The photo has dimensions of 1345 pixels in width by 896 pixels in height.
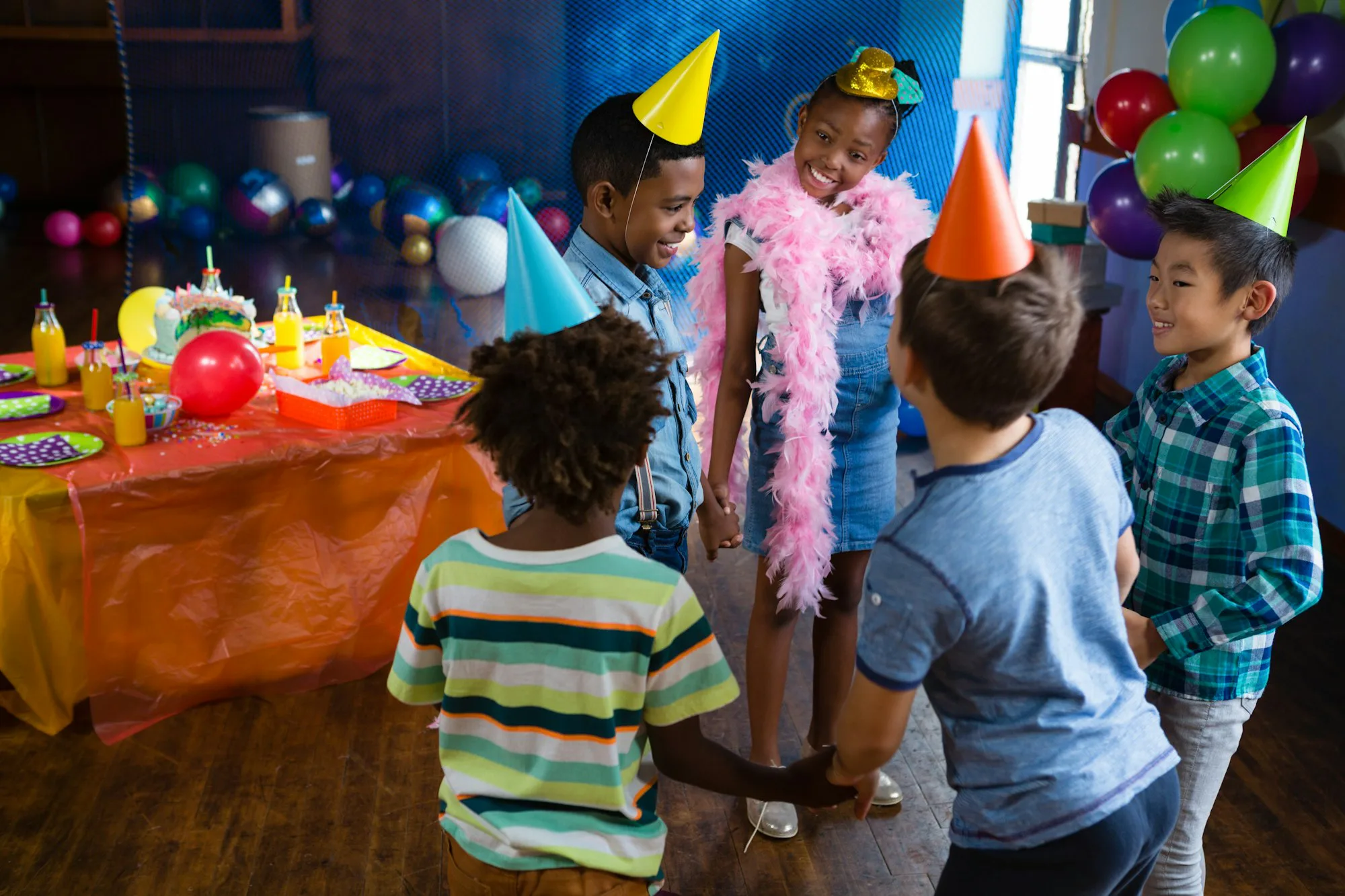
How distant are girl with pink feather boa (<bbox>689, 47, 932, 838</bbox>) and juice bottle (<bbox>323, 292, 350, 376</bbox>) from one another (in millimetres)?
1114

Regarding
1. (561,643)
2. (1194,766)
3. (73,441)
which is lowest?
(1194,766)

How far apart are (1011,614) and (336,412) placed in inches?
72.1

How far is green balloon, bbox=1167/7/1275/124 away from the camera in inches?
127

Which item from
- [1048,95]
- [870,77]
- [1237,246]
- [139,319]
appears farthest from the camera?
[1048,95]

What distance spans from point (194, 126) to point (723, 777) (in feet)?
11.2

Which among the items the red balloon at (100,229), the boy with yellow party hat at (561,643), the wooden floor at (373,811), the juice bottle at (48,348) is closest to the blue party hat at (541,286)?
the boy with yellow party hat at (561,643)

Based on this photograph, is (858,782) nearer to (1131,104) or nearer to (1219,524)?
(1219,524)

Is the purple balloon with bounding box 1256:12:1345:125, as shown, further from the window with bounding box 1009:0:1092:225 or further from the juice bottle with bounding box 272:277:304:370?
the juice bottle with bounding box 272:277:304:370

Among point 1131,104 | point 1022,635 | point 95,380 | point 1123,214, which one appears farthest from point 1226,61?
point 95,380

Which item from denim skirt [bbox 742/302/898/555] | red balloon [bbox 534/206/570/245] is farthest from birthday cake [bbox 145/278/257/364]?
A: red balloon [bbox 534/206/570/245]

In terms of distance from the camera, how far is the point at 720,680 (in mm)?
1126

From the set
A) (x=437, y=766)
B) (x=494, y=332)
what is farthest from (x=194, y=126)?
(x=437, y=766)

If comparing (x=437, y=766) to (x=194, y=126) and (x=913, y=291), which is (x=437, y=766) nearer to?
(x=913, y=291)

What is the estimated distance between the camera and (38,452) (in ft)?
7.52
